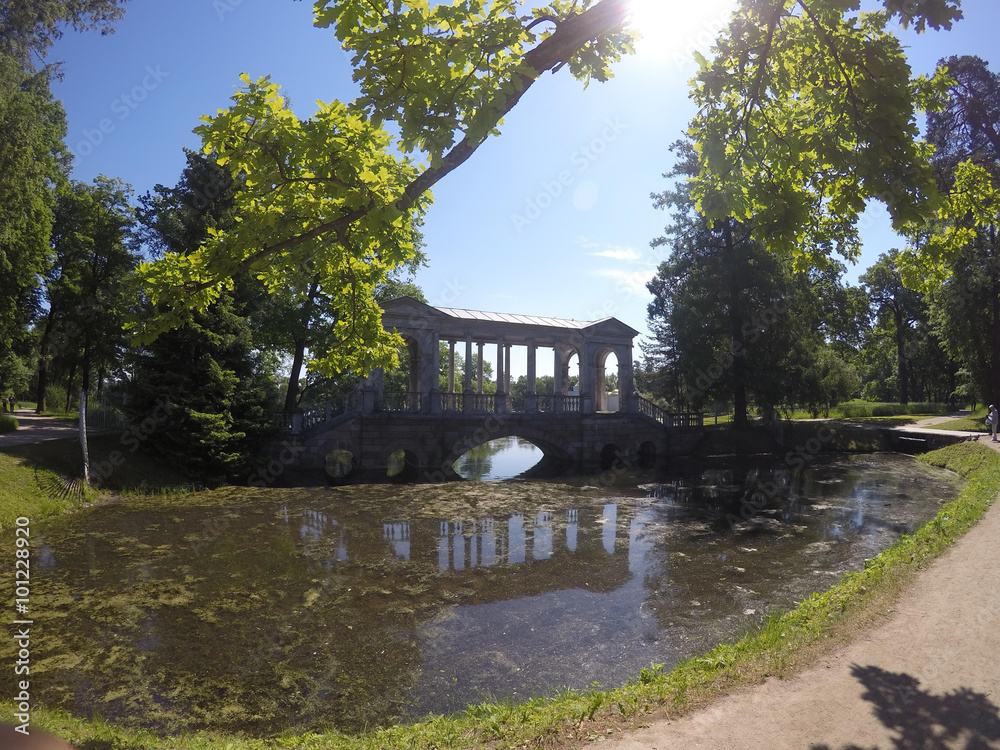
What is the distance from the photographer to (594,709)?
4625 millimetres

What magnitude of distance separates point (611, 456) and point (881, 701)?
27350 mm

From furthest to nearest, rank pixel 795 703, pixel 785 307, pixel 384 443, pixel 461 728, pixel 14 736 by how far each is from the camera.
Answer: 1. pixel 785 307
2. pixel 384 443
3. pixel 461 728
4. pixel 795 703
5. pixel 14 736

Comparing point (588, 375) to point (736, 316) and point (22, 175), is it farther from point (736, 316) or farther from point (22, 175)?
point (22, 175)

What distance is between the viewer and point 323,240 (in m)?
5.52

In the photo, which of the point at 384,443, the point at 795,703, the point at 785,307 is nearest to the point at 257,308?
the point at 384,443

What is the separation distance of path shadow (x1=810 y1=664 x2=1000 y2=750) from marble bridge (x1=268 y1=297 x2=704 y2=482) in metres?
19.9

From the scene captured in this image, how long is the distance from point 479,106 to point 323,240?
2053 mm

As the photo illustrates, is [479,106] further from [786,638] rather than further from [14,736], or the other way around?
[786,638]

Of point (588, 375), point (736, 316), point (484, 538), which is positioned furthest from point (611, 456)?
point (484, 538)

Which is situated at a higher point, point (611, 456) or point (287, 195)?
point (287, 195)

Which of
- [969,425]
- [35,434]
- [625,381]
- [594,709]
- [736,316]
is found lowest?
[594,709]

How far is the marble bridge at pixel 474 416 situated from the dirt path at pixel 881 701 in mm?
19274

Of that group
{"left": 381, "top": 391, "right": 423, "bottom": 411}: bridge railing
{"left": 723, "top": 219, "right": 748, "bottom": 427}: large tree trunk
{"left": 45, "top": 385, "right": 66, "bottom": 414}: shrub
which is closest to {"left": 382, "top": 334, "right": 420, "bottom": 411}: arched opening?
{"left": 381, "top": 391, "right": 423, "bottom": 411}: bridge railing

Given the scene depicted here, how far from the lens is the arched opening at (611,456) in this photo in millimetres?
30375
